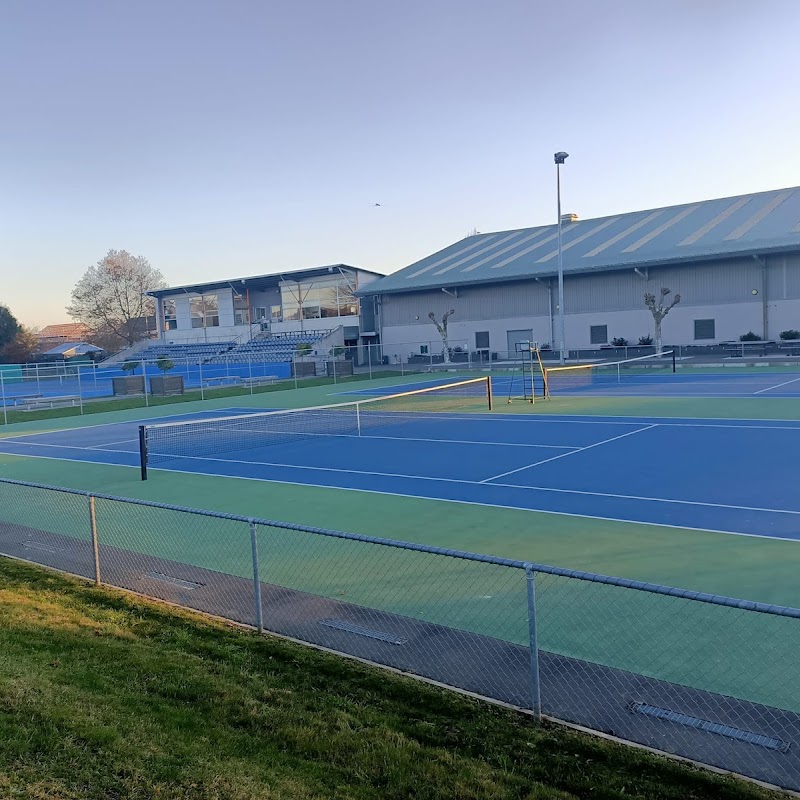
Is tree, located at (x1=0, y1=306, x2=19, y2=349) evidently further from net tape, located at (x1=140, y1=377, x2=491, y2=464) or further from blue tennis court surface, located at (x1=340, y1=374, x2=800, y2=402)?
net tape, located at (x1=140, y1=377, x2=491, y2=464)

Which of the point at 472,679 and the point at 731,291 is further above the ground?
the point at 731,291

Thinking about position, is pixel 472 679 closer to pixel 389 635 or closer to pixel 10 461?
pixel 389 635

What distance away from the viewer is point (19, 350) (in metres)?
77.1

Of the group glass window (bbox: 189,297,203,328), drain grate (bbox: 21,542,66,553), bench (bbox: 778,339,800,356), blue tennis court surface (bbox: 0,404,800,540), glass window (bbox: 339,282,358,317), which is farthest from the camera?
glass window (bbox: 189,297,203,328)

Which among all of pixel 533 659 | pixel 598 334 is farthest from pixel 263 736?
pixel 598 334

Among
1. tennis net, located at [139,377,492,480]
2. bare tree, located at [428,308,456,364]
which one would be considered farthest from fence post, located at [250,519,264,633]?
bare tree, located at [428,308,456,364]

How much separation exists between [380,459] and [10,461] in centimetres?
933

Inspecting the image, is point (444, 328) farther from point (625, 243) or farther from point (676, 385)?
point (676, 385)

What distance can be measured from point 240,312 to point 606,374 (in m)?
47.5

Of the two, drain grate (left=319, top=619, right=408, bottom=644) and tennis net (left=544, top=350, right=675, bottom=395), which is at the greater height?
drain grate (left=319, top=619, right=408, bottom=644)

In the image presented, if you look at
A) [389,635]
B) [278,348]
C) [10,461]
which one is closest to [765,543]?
[389,635]

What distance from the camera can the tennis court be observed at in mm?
11805

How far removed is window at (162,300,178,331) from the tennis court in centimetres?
6013

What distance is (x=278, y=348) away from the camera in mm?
70000
